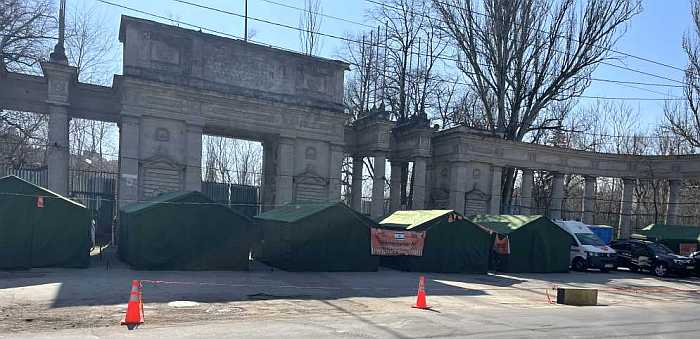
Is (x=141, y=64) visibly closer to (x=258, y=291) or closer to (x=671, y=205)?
(x=258, y=291)

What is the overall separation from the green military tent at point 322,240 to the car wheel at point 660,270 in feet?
46.9

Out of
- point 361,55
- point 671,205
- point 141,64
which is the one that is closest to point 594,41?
point 671,205

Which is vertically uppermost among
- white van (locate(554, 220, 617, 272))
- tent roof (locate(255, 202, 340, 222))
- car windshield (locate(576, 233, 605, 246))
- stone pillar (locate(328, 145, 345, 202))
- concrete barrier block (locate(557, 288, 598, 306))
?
stone pillar (locate(328, 145, 345, 202))

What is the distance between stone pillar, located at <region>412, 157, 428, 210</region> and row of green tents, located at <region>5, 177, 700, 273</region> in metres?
5.52

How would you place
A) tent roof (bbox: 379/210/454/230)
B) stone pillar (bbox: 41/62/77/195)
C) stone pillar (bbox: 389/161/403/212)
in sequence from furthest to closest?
1. stone pillar (bbox: 389/161/403/212)
2. stone pillar (bbox: 41/62/77/195)
3. tent roof (bbox: 379/210/454/230)

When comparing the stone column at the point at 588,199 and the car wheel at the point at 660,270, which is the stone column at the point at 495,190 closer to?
the stone column at the point at 588,199

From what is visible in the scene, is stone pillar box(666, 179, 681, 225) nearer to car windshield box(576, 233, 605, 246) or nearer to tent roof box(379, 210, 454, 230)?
car windshield box(576, 233, 605, 246)

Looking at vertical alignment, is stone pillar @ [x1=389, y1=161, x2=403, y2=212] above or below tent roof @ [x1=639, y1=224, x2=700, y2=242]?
above

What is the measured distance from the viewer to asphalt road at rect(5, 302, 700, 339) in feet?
29.1

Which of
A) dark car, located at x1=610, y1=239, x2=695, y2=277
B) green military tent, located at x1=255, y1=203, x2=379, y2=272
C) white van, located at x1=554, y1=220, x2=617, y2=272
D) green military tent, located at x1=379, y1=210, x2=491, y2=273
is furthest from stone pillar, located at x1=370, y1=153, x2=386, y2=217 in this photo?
dark car, located at x1=610, y1=239, x2=695, y2=277

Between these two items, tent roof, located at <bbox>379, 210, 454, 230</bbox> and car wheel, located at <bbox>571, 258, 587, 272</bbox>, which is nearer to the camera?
tent roof, located at <bbox>379, 210, 454, 230</bbox>

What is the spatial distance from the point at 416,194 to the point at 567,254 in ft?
27.8

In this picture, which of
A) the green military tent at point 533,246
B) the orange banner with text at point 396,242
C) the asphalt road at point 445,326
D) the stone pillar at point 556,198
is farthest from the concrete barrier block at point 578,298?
the stone pillar at point 556,198

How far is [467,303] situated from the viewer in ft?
46.8
